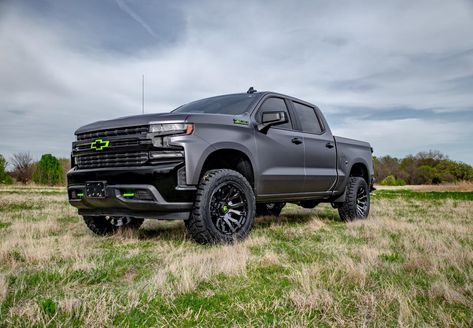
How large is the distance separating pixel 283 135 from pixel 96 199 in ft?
8.78

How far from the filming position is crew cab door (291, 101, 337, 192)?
6.62 metres

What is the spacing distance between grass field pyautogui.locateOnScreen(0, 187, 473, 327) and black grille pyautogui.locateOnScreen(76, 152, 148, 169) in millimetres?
948

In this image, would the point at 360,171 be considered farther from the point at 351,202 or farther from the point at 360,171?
the point at 351,202

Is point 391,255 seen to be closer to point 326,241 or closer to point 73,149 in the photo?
point 326,241

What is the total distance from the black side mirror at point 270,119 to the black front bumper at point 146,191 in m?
1.48

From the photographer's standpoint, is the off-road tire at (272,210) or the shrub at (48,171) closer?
the off-road tire at (272,210)

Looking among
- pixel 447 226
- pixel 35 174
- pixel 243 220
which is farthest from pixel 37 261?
pixel 35 174

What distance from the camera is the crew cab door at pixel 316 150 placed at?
6.62 meters

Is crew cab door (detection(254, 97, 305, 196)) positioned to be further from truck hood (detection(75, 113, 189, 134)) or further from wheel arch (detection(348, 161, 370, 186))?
wheel arch (detection(348, 161, 370, 186))

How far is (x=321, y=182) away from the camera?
6910 millimetres

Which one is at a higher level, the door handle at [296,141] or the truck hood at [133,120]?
the truck hood at [133,120]

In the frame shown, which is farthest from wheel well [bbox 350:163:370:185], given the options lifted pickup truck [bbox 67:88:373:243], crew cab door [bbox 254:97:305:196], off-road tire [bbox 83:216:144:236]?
off-road tire [bbox 83:216:144:236]

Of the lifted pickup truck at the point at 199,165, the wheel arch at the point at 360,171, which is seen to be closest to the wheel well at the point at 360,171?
the wheel arch at the point at 360,171

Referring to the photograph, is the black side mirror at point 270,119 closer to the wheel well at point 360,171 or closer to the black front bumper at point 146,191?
the black front bumper at point 146,191
